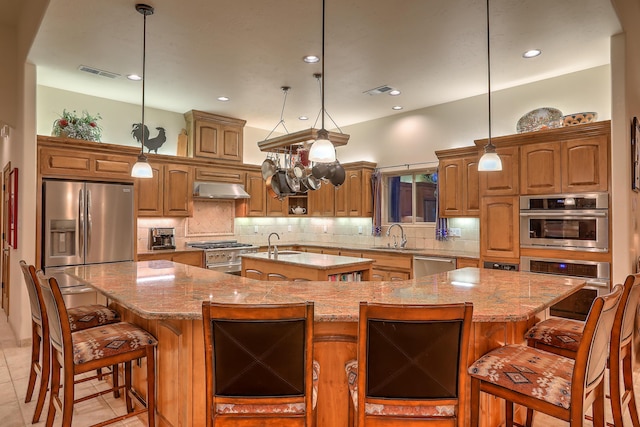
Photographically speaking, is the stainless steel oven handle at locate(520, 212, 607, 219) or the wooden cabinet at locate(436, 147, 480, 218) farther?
the wooden cabinet at locate(436, 147, 480, 218)

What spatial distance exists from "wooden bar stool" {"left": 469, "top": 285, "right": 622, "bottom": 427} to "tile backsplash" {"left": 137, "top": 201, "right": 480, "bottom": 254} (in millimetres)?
3419

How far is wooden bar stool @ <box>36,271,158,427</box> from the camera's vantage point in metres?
1.95

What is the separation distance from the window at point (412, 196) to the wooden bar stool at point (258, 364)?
15.1 ft

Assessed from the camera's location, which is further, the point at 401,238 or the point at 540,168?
the point at 401,238

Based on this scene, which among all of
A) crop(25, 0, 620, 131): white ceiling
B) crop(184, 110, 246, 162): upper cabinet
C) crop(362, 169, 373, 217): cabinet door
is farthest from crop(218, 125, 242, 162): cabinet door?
crop(362, 169, 373, 217): cabinet door

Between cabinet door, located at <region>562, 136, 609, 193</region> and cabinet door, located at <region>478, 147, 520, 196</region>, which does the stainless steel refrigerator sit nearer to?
cabinet door, located at <region>478, 147, 520, 196</region>

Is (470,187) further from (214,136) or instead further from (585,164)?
(214,136)

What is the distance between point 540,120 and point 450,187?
1284 mm

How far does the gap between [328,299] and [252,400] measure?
27.2 inches

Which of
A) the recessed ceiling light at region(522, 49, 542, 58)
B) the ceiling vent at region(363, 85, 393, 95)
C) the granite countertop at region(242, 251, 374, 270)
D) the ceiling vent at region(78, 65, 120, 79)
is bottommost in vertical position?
the granite countertop at region(242, 251, 374, 270)

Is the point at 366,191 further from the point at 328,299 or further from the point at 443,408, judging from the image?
the point at 443,408

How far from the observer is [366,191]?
20.7ft

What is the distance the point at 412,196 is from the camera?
20.1 ft

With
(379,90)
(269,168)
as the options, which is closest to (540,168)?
(379,90)
